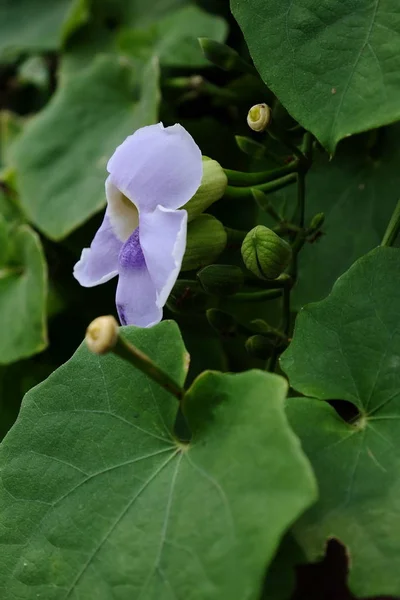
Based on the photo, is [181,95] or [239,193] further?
[181,95]

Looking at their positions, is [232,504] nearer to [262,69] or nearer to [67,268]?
[262,69]

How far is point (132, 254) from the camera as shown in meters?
0.62

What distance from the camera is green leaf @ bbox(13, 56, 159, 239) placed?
1.03 m

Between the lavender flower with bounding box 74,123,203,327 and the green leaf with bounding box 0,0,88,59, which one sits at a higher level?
the lavender flower with bounding box 74,123,203,327

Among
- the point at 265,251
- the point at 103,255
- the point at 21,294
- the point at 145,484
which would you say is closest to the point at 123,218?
the point at 103,255

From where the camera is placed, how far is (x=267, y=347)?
0.71 meters

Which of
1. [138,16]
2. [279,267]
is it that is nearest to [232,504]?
[279,267]

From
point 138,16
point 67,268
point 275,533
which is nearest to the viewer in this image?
point 275,533

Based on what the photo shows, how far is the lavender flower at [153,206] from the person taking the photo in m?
0.56

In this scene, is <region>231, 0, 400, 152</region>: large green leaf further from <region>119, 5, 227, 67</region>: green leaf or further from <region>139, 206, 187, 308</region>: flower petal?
<region>119, 5, 227, 67</region>: green leaf

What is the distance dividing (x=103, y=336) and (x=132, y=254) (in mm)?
169

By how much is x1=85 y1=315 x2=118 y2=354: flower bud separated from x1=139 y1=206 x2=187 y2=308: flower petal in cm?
9

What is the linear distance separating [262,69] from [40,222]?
21.2 inches

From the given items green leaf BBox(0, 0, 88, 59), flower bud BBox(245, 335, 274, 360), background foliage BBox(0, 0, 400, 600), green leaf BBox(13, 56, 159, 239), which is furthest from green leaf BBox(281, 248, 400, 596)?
green leaf BBox(0, 0, 88, 59)
